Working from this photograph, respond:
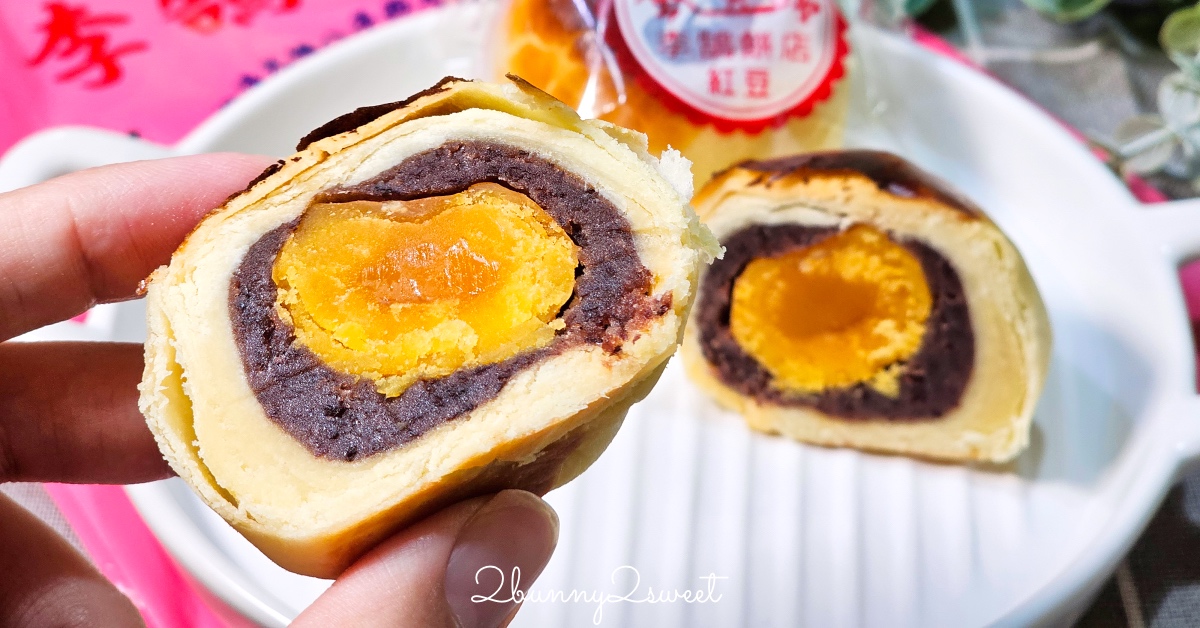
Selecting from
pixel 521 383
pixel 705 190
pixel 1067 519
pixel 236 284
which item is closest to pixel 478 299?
pixel 521 383

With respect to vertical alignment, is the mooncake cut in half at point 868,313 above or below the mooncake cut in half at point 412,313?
below

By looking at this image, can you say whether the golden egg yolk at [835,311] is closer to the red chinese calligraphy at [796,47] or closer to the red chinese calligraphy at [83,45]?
the red chinese calligraphy at [796,47]

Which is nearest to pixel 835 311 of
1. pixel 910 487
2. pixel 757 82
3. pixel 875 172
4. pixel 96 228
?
pixel 875 172

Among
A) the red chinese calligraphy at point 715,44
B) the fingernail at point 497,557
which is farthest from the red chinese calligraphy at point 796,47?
the fingernail at point 497,557

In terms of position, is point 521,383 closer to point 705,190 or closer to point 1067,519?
point 705,190

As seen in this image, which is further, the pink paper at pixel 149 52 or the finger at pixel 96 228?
the pink paper at pixel 149 52

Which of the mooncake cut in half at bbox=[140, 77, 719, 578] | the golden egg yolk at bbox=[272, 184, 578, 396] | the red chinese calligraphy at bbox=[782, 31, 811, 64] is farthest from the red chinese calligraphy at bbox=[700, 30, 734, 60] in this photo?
the golden egg yolk at bbox=[272, 184, 578, 396]

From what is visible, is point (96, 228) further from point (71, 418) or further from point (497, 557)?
point (497, 557)
